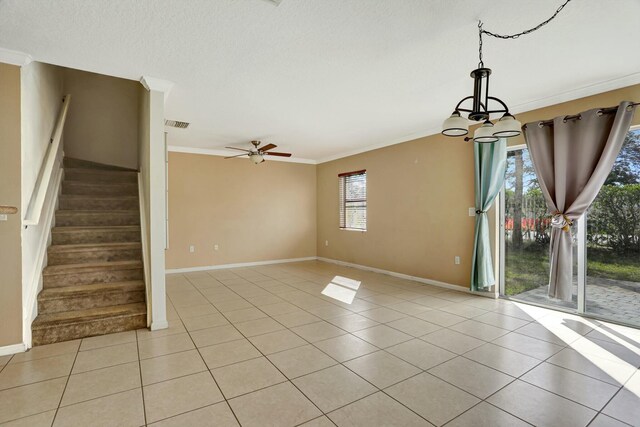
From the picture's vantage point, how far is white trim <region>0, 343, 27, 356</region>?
2.64m

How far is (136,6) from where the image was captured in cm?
208

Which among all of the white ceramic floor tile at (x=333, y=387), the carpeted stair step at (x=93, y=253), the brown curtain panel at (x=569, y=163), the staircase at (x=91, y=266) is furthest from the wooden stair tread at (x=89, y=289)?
the brown curtain panel at (x=569, y=163)

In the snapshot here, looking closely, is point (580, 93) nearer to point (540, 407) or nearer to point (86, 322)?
point (540, 407)

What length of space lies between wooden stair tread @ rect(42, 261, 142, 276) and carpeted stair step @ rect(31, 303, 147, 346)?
0.49 meters

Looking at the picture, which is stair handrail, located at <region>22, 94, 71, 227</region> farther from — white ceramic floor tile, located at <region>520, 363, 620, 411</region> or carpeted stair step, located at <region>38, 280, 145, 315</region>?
white ceramic floor tile, located at <region>520, 363, 620, 411</region>

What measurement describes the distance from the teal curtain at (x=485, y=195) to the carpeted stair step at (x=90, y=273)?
4.41m

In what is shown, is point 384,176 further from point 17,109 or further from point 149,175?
point 17,109

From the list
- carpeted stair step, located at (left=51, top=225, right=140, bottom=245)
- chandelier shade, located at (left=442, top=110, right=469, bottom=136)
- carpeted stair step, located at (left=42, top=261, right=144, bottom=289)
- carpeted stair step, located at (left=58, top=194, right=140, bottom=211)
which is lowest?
carpeted stair step, located at (left=42, top=261, right=144, bottom=289)

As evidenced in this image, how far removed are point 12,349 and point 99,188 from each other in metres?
2.70

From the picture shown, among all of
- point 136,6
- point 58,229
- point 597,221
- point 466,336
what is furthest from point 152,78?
point 597,221

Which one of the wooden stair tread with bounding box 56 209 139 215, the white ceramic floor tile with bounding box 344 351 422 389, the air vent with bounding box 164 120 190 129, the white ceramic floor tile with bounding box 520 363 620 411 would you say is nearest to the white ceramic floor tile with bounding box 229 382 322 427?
the white ceramic floor tile with bounding box 344 351 422 389

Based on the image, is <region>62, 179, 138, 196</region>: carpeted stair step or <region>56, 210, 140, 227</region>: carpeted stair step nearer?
<region>56, 210, 140, 227</region>: carpeted stair step

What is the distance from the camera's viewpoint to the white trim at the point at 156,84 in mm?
3229

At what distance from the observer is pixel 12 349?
8.78ft
